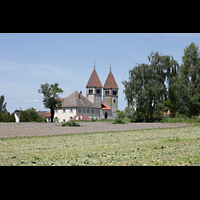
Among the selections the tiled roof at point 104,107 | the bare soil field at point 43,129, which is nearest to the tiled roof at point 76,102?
the tiled roof at point 104,107

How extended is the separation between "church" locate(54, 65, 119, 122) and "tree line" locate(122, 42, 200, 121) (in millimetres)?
37120

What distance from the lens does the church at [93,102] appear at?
9556 cm

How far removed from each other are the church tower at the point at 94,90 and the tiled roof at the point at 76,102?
5.98 meters

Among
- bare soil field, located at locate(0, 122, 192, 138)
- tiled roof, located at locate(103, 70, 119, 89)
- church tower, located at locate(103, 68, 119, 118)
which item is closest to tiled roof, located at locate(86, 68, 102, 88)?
tiled roof, located at locate(103, 70, 119, 89)

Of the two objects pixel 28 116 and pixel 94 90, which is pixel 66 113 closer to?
pixel 94 90

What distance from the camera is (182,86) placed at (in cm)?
5019

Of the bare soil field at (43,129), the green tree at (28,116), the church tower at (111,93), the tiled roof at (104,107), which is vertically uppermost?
the church tower at (111,93)

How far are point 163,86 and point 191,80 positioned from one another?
5.48 metres

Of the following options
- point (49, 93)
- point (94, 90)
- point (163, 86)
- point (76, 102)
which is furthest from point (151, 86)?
point (94, 90)

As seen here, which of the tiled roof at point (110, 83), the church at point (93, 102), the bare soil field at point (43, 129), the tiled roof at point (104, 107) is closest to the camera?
the bare soil field at point (43, 129)

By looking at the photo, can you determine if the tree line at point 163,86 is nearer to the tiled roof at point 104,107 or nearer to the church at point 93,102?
the church at point 93,102

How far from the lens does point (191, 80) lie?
51344 mm
